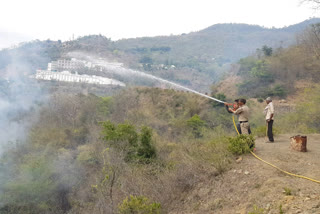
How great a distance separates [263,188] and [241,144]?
246cm

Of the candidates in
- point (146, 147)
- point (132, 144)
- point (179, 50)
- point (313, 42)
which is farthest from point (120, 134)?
point (179, 50)

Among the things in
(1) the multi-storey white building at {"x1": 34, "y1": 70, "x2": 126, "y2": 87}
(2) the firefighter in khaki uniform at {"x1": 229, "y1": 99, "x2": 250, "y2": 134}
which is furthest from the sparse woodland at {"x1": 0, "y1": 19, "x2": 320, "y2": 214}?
(1) the multi-storey white building at {"x1": 34, "y1": 70, "x2": 126, "y2": 87}

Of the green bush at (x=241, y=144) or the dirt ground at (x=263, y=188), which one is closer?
the dirt ground at (x=263, y=188)

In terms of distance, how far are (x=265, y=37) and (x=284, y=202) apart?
115 m

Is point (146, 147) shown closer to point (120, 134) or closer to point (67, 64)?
point (120, 134)

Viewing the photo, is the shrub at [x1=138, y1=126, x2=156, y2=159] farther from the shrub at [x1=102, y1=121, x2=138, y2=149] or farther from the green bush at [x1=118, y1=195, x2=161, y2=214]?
the green bush at [x1=118, y1=195, x2=161, y2=214]

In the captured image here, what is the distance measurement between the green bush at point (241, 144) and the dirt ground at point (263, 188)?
0.71ft

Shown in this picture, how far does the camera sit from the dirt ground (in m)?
5.20

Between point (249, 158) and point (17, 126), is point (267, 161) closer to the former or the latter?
point (249, 158)

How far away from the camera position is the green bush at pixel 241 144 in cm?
834

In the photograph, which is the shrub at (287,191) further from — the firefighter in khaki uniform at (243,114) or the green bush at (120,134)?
the green bush at (120,134)

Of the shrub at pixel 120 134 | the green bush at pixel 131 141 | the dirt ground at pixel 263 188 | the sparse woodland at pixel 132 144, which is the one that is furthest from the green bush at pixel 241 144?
the shrub at pixel 120 134

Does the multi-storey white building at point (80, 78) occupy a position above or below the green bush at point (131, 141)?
above

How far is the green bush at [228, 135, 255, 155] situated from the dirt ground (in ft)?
0.71
